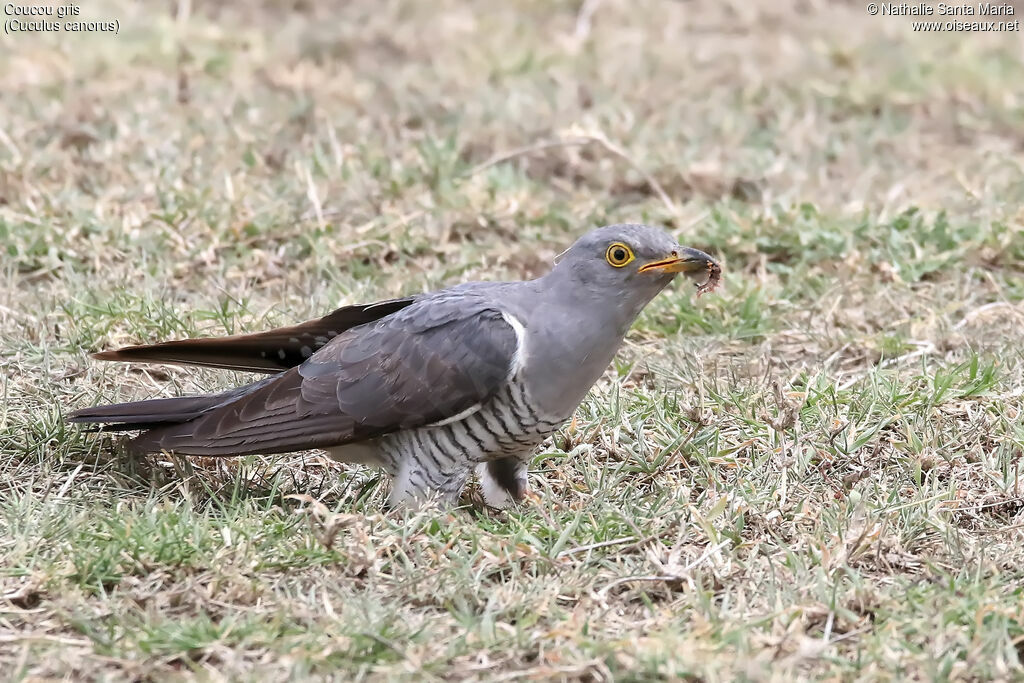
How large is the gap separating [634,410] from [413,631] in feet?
5.76

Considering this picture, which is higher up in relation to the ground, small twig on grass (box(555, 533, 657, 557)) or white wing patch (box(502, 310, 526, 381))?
white wing patch (box(502, 310, 526, 381))

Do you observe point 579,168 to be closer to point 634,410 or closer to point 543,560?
point 634,410

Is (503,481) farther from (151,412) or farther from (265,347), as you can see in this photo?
(151,412)

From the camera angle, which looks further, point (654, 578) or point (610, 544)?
point (610, 544)

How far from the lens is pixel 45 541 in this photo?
12.4 ft

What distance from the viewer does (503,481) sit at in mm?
4371

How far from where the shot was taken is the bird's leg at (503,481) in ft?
14.2

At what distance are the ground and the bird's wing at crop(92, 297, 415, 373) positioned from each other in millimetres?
370

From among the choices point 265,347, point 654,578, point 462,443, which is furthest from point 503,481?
point 265,347

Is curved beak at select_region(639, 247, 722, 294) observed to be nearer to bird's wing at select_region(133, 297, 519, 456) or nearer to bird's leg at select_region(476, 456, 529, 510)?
bird's wing at select_region(133, 297, 519, 456)

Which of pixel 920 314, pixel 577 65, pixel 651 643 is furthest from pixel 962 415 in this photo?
pixel 577 65

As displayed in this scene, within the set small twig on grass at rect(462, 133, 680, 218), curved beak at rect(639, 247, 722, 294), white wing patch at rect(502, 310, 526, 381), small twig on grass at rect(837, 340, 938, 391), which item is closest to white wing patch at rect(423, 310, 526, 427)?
white wing patch at rect(502, 310, 526, 381)

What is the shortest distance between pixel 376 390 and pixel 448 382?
0.86ft

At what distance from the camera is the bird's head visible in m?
4.04
